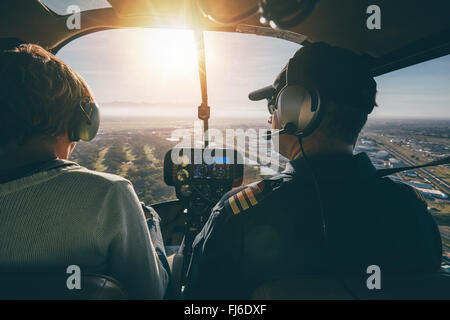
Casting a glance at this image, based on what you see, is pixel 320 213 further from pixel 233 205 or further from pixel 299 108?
pixel 299 108

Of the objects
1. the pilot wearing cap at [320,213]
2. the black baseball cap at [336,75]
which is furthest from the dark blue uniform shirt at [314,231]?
the black baseball cap at [336,75]

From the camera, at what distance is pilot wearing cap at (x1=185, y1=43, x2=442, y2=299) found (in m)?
0.70

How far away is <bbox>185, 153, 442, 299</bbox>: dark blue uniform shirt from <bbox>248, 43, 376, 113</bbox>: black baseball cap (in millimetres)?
224

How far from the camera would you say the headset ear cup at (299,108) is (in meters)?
0.80

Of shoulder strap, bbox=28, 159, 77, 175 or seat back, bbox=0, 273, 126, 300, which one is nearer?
seat back, bbox=0, 273, 126, 300

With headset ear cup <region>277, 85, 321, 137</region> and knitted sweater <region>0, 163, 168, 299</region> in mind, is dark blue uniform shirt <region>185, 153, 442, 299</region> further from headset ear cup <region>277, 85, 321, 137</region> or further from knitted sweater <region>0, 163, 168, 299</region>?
knitted sweater <region>0, 163, 168, 299</region>

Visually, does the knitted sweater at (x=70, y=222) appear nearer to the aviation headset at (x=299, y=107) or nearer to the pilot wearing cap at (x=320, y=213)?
the pilot wearing cap at (x=320, y=213)

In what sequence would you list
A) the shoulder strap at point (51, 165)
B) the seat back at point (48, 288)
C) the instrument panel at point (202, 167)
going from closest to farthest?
the seat back at point (48, 288) → the shoulder strap at point (51, 165) → the instrument panel at point (202, 167)

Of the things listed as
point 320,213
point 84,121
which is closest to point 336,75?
point 320,213

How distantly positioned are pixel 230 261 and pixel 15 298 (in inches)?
21.5

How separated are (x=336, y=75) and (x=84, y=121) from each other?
0.92 m

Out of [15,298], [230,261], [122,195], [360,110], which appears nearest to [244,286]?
[230,261]

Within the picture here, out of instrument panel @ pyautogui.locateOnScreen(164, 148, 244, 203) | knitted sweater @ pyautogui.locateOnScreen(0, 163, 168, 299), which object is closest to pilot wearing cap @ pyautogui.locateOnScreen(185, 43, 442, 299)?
knitted sweater @ pyautogui.locateOnScreen(0, 163, 168, 299)

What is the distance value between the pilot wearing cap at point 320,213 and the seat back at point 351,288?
0.10ft
